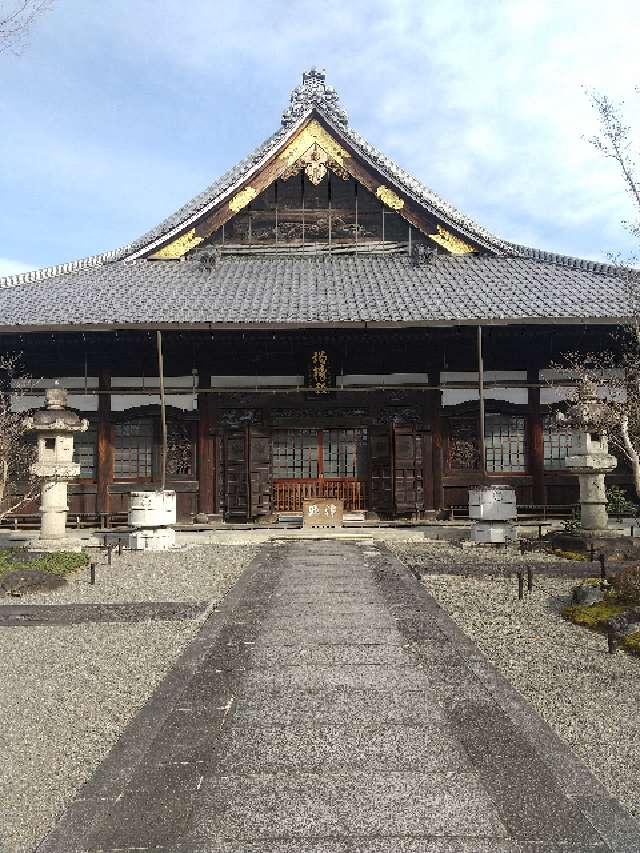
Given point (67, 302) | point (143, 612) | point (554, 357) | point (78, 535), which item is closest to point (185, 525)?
point (78, 535)

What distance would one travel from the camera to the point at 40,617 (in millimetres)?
7059

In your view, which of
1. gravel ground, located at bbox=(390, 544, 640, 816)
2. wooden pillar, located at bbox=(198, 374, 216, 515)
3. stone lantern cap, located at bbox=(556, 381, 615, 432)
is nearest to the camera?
gravel ground, located at bbox=(390, 544, 640, 816)

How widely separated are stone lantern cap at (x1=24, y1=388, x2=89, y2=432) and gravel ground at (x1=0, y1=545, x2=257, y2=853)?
12.2ft

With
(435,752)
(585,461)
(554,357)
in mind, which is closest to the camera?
(435,752)

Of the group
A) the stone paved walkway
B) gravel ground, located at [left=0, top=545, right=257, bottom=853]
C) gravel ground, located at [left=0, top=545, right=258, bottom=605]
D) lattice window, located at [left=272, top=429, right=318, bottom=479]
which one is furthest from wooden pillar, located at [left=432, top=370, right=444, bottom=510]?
the stone paved walkway

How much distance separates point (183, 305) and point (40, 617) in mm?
9117

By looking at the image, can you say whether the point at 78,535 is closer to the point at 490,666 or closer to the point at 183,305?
the point at 183,305

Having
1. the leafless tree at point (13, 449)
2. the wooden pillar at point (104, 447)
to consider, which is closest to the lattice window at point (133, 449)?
the wooden pillar at point (104, 447)

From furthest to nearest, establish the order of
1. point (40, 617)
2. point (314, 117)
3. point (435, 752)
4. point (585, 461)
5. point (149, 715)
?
point (314, 117)
point (585, 461)
point (40, 617)
point (149, 715)
point (435, 752)

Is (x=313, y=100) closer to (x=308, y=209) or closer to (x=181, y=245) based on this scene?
(x=308, y=209)

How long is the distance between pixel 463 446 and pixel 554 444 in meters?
2.23

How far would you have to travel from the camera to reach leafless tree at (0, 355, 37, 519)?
13766mm

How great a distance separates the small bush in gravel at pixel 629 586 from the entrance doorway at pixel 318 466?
28.7ft

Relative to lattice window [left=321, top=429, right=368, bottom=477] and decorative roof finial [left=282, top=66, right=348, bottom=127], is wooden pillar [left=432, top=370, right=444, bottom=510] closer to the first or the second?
lattice window [left=321, top=429, right=368, bottom=477]
